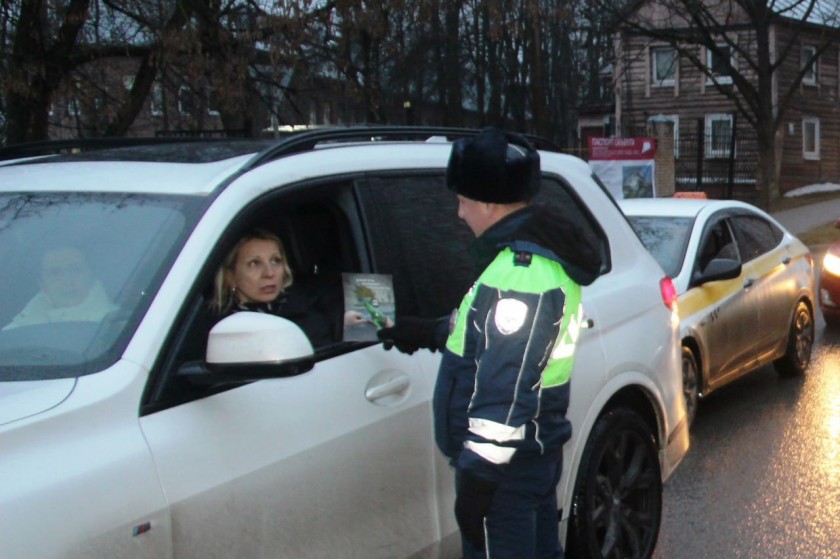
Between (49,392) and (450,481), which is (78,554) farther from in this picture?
(450,481)

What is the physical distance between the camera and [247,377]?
8.79 feet

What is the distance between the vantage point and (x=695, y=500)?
589cm

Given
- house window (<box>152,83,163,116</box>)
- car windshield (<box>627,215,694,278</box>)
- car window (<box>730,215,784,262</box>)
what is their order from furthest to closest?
house window (<box>152,83,163,116</box>)
car window (<box>730,215,784,262</box>)
car windshield (<box>627,215,694,278</box>)

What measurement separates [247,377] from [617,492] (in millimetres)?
2108

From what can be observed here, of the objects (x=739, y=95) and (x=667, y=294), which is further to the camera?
(x=739, y=95)

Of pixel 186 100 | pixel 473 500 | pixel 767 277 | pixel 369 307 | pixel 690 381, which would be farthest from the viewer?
pixel 186 100

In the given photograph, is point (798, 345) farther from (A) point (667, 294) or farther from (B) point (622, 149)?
(B) point (622, 149)

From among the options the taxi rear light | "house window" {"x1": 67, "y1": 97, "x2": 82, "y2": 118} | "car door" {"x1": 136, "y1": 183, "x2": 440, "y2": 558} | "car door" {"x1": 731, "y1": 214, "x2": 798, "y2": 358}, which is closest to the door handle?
"car door" {"x1": 136, "y1": 183, "x2": 440, "y2": 558}

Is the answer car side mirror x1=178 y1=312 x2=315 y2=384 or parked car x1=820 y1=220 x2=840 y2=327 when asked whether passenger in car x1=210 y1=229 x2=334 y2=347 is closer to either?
car side mirror x1=178 y1=312 x2=315 y2=384

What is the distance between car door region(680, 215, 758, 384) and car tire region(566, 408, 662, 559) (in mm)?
2821

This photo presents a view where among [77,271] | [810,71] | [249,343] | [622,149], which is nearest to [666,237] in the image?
[77,271]

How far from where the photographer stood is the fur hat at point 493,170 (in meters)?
3.02

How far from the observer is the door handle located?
3264 millimetres

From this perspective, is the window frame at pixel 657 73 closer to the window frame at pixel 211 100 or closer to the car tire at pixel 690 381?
the window frame at pixel 211 100
